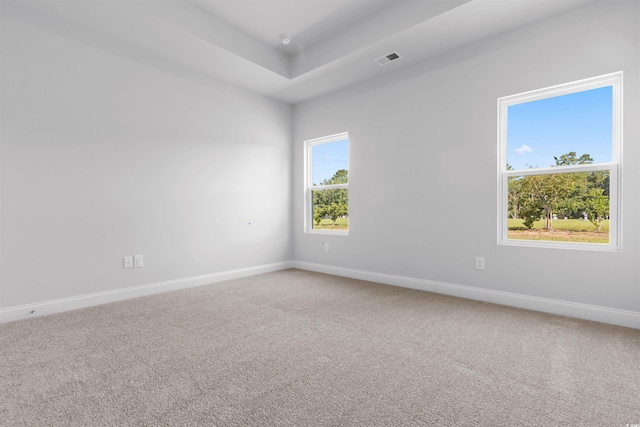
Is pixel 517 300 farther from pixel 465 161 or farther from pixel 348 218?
pixel 348 218

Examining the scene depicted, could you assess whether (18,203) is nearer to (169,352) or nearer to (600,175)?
(169,352)

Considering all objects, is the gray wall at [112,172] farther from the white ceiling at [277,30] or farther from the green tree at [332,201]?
the green tree at [332,201]

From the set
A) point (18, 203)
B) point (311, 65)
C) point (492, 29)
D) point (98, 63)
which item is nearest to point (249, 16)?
point (311, 65)

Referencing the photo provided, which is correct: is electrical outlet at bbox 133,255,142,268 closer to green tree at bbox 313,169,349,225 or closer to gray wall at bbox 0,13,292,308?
gray wall at bbox 0,13,292,308

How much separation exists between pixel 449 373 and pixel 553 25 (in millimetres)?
3067

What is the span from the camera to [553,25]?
263 centimetres

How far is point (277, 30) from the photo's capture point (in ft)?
10.9

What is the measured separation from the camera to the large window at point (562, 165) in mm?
2494

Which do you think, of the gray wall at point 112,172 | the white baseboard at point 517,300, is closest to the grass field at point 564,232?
the white baseboard at point 517,300

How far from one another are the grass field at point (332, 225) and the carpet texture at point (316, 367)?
5.41ft

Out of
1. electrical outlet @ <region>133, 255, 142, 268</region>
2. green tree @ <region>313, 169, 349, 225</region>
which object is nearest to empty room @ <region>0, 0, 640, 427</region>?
electrical outlet @ <region>133, 255, 142, 268</region>

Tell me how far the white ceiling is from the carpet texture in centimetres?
266

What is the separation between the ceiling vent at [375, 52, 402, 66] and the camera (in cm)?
327

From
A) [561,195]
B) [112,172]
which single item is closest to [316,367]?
[561,195]
